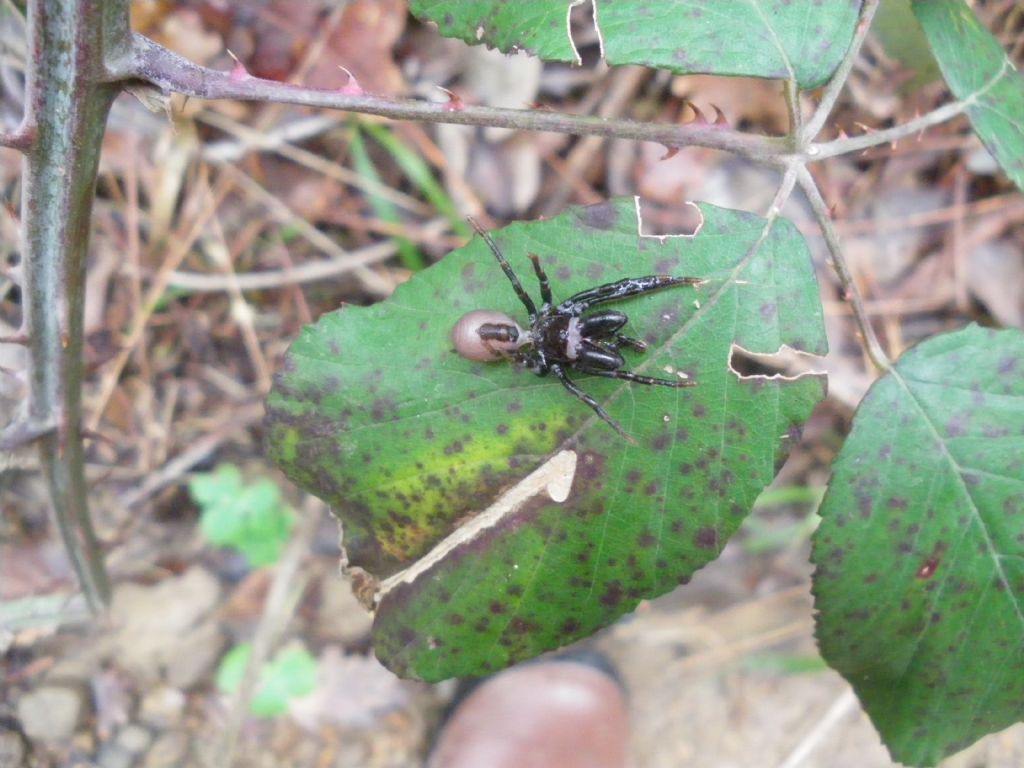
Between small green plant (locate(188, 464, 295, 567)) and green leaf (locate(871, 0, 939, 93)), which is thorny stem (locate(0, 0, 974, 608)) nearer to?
green leaf (locate(871, 0, 939, 93))

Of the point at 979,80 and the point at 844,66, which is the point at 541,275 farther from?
the point at 979,80

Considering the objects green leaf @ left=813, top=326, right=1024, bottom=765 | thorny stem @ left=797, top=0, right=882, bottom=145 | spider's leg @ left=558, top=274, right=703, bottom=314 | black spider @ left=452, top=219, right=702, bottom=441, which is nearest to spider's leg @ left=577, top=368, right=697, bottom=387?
black spider @ left=452, top=219, right=702, bottom=441

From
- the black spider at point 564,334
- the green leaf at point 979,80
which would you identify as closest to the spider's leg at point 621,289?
the black spider at point 564,334

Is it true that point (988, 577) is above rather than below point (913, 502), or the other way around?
below

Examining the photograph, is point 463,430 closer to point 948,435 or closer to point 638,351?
point 638,351

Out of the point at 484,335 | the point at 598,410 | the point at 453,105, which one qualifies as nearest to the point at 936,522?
the point at 598,410

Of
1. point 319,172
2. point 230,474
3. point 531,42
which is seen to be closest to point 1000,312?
point 531,42

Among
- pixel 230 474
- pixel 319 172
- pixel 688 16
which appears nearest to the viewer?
pixel 688 16
